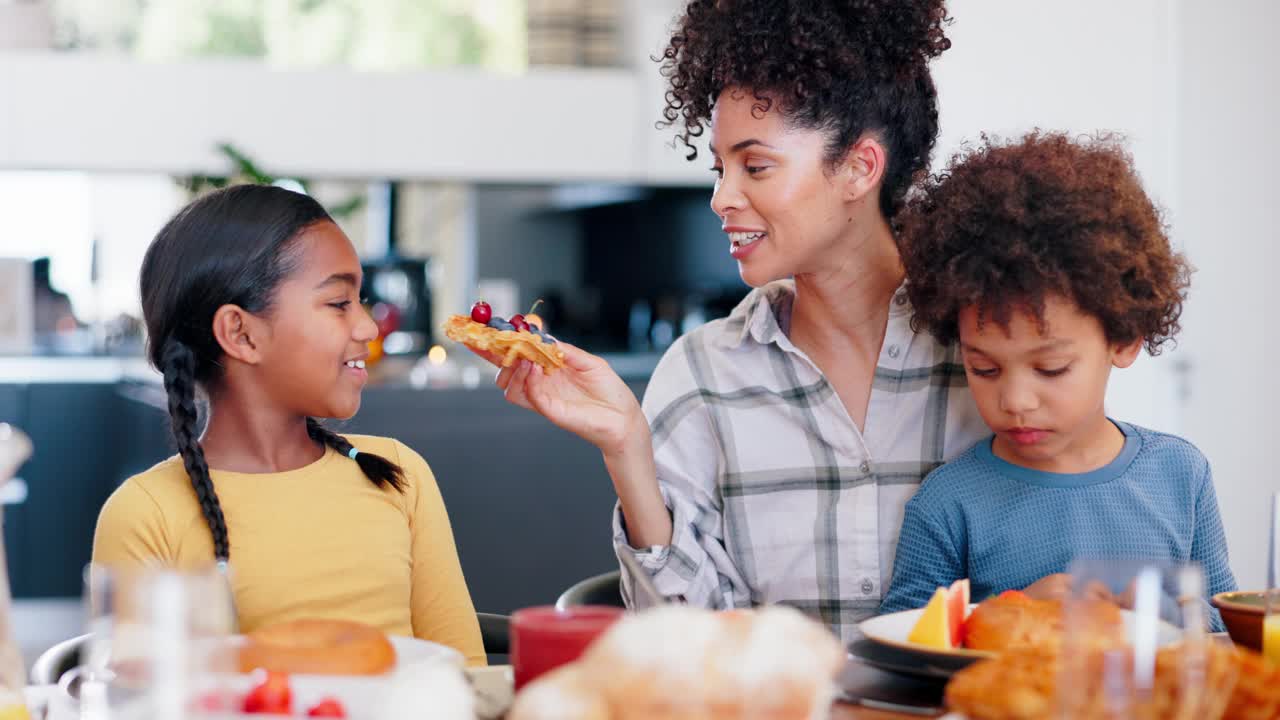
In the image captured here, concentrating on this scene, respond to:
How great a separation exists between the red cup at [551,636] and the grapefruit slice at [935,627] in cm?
33

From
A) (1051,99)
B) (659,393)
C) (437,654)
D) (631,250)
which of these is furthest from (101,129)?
(437,654)

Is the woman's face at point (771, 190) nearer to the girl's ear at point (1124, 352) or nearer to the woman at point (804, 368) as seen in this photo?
the woman at point (804, 368)

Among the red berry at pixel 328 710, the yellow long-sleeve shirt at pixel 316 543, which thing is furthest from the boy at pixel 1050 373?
the red berry at pixel 328 710

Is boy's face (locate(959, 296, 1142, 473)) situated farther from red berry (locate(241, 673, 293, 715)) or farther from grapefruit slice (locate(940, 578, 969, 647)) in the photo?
red berry (locate(241, 673, 293, 715))

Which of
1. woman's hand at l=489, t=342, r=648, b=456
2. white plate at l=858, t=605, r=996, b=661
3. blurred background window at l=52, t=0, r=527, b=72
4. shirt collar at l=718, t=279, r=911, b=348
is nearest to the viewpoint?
white plate at l=858, t=605, r=996, b=661

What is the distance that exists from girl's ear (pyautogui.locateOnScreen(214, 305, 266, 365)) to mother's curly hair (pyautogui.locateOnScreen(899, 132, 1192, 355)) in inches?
33.3

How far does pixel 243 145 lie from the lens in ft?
→ 18.5

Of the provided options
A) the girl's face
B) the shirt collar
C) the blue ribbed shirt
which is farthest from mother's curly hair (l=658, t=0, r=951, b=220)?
the girl's face

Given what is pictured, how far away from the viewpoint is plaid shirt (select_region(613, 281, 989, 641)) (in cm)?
177

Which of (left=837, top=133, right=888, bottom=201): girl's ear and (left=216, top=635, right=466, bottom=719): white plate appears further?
(left=837, top=133, right=888, bottom=201): girl's ear

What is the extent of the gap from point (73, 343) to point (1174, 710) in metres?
6.00

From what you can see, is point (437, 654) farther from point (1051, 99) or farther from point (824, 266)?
point (1051, 99)

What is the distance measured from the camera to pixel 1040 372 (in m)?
1.57

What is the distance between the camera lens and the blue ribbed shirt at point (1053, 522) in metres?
1.57
